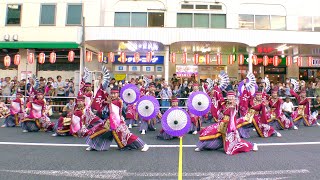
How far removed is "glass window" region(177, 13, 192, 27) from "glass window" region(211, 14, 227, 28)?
1640 millimetres

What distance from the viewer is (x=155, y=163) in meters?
5.67

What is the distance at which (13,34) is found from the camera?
19.8 metres

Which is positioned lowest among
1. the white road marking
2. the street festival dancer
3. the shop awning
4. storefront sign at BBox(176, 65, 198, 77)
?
the white road marking

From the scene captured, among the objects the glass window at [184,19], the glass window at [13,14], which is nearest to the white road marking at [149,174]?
the glass window at [184,19]

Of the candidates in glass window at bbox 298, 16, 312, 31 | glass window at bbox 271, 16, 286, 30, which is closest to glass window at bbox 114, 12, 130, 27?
glass window at bbox 271, 16, 286, 30

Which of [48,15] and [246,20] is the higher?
[48,15]

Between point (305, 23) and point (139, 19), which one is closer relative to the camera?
point (139, 19)

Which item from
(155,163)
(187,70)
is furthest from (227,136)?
(187,70)

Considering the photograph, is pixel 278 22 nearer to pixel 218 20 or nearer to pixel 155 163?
pixel 218 20

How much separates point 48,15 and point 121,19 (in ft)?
16.9

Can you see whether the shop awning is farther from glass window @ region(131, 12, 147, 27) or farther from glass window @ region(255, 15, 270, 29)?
glass window @ region(255, 15, 270, 29)

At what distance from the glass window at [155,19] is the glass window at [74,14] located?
4904mm

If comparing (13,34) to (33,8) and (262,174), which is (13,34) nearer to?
(33,8)

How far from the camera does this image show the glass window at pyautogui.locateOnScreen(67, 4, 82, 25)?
20.1 meters
